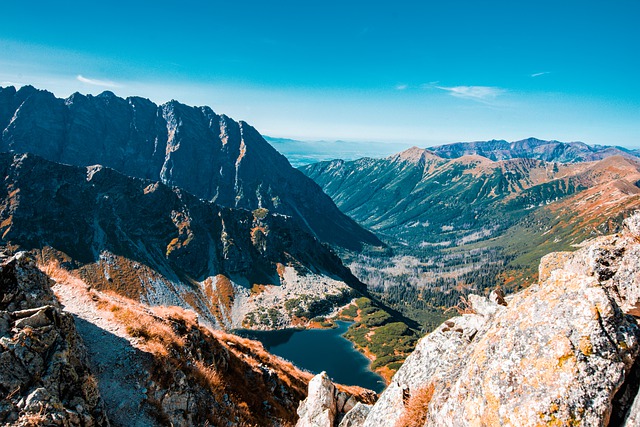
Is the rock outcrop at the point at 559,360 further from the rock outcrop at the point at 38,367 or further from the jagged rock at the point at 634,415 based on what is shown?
the rock outcrop at the point at 38,367

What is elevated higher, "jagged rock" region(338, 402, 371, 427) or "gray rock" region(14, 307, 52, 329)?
"gray rock" region(14, 307, 52, 329)

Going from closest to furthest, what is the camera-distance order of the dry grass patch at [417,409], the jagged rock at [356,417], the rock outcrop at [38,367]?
the rock outcrop at [38,367], the dry grass patch at [417,409], the jagged rock at [356,417]

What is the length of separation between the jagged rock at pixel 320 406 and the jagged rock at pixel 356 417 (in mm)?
1979

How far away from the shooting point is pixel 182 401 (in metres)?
18.9

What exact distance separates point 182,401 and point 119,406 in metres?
3.37

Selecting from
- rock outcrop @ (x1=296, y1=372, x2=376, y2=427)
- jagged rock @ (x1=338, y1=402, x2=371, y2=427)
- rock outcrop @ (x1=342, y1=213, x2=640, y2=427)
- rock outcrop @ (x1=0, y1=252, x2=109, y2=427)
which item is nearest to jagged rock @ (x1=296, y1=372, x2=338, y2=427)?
rock outcrop @ (x1=296, y1=372, x2=376, y2=427)

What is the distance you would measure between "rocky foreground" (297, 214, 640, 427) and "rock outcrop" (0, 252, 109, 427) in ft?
42.0

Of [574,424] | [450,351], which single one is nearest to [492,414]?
[574,424]

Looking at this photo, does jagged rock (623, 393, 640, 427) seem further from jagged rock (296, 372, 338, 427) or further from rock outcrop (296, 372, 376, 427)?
jagged rock (296, 372, 338, 427)

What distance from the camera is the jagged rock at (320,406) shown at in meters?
21.0

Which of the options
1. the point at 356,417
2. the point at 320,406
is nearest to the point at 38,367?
the point at 356,417

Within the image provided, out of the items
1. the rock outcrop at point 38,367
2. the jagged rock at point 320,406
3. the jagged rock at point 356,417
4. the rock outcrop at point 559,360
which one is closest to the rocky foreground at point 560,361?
the rock outcrop at point 559,360

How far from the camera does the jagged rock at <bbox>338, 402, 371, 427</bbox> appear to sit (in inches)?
731

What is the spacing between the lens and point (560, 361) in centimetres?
1015
